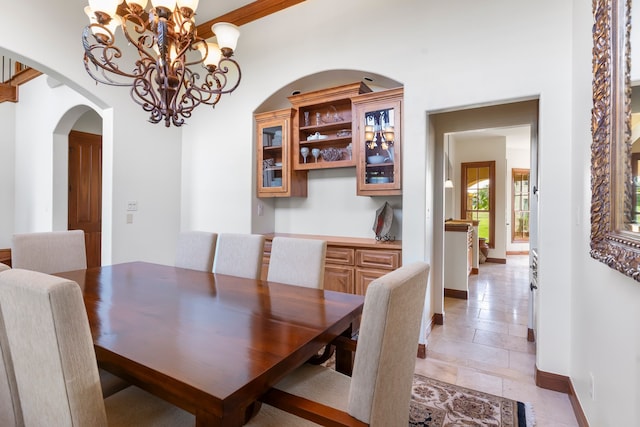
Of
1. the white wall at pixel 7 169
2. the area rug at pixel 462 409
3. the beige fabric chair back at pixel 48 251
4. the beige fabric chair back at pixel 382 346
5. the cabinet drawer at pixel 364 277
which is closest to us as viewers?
the beige fabric chair back at pixel 382 346

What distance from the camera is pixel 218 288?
1.94 m

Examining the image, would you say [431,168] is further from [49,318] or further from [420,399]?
[49,318]

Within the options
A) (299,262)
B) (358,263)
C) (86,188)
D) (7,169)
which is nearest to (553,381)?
(358,263)

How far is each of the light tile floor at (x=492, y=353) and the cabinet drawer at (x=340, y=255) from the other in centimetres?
101

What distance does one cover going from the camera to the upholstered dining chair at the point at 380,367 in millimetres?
1000

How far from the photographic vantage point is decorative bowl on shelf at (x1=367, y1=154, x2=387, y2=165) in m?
3.10

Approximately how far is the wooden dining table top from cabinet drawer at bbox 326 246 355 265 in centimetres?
124

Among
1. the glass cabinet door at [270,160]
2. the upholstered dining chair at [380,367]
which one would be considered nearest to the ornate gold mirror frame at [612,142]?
the upholstered dining chair at [380,367]

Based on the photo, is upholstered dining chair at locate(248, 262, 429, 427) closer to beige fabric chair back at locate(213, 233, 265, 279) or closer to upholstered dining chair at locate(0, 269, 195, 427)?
upholstered dining chair at locate(0, 269, 195, 427)

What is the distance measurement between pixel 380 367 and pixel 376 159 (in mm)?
2349

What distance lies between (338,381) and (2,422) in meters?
1.24

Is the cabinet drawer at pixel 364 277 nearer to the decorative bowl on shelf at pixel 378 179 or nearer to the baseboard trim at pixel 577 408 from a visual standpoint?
the decorative bowl on shelf at pixel 378 179

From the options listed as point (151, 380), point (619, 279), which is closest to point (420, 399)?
point (619, 279)

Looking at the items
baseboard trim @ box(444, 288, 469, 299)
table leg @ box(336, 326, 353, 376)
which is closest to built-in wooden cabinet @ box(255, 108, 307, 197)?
table leg @ box(336, 326, 353, 376)
